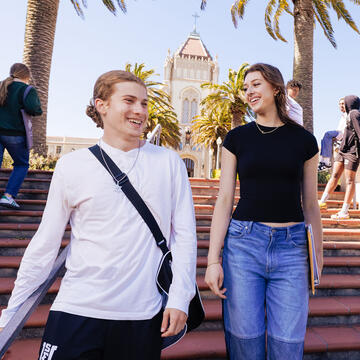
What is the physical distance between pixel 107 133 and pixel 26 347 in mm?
2137

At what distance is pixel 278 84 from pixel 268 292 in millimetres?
1162

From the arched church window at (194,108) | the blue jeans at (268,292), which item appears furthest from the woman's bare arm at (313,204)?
the arched church window at (194,108)

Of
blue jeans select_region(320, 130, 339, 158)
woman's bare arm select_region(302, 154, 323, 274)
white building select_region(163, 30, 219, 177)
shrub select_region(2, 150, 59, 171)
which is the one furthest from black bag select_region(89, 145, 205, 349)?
white building select_region(163, 30, 219, 177)

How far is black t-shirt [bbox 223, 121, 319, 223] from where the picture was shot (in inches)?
63.4

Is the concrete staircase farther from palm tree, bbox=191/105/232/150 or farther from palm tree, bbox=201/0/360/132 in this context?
palm tree, bbox=191/105/232/150

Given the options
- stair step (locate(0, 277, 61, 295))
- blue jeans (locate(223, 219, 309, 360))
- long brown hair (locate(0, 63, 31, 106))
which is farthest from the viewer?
long brown hair (locate(0, 63, 31, 106))

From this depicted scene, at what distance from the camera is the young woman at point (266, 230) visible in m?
1.54

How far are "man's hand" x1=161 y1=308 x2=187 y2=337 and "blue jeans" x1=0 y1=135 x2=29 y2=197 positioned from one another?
4071mm

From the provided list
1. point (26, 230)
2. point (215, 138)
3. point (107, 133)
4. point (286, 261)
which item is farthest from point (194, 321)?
point (215, 138)

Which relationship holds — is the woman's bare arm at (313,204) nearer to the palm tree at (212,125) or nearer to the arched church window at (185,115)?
the palm tree at (212,125)

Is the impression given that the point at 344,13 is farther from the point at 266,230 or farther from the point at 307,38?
the point at 266,230

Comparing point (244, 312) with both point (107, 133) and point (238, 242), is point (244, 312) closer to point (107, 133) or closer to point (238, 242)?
point (238, 242)

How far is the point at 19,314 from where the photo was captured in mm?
1267

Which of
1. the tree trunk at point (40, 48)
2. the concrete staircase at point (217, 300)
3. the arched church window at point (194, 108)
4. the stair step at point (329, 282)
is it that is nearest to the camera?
the concrete staircase at point (217, 300)
